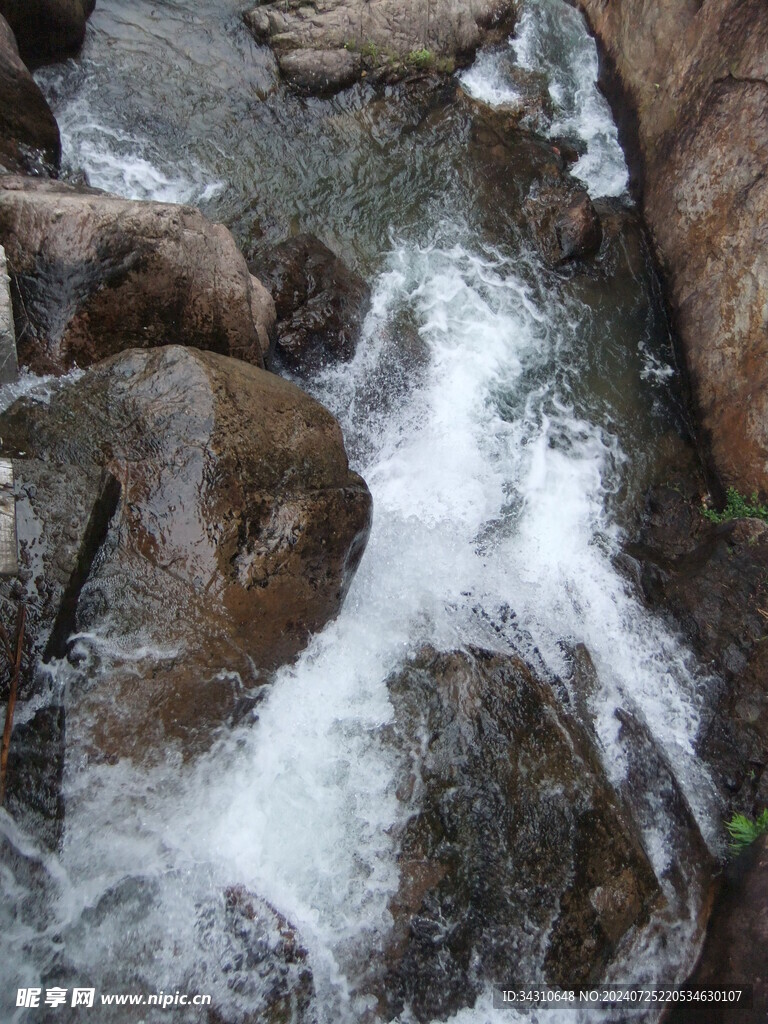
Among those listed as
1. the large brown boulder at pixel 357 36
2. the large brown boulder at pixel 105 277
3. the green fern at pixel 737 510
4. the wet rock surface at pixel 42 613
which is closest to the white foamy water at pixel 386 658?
the wet rock surface at pixel 42 613

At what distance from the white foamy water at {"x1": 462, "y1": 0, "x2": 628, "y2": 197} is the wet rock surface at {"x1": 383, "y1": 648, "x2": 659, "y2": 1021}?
280 inches

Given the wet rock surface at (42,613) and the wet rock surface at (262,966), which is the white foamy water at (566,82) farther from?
the wet rock surface at (262,966)

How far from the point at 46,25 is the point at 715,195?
770 cm

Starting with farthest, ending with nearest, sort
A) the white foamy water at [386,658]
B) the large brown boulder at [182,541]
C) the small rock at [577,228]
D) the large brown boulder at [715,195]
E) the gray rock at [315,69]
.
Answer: the gray rock at [315,69], the small rock at [577,228], the large brown boulder at [715,195], the large brown boulder at [182,541], the white foamy water at [386,658]

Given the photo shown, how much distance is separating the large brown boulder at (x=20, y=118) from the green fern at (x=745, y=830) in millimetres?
8569

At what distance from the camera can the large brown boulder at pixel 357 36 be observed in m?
8.15

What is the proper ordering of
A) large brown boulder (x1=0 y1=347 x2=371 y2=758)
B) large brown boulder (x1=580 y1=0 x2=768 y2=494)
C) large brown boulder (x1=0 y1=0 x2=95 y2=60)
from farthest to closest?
large brown boulder (x1=0 y1=0 x2=95 y2=60)
large brown boulder (x1=580 y1=0 x2=768 y2=494)
large brown boulder (x1=0 y1=347 x2=371 y2=758)

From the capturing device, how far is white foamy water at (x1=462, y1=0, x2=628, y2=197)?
8516mm

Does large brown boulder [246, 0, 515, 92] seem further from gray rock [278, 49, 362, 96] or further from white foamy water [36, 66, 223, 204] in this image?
white foamy water [36, 66, 223, 204]

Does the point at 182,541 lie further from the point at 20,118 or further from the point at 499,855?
the point at 20,118

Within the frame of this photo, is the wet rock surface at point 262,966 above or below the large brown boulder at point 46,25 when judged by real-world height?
below

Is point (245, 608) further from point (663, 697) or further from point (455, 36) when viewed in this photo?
point (455, 36)

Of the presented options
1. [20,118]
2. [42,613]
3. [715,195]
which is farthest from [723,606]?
[20,118]

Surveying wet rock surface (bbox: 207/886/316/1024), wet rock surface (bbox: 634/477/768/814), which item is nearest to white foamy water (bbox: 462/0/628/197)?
wet rock surface (bbox: 634/477/768/814)
